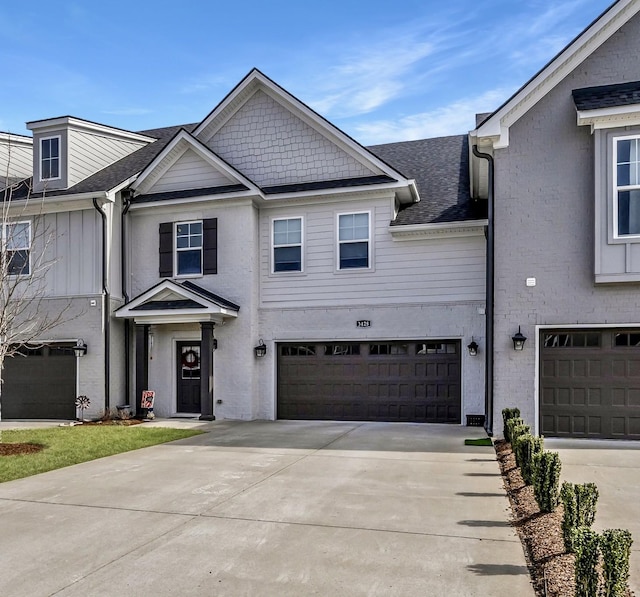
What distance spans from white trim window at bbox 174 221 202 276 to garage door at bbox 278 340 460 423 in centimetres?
332

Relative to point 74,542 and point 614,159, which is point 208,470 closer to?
point 74,542

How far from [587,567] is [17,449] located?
9.59 m

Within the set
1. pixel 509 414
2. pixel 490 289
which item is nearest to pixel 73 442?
pixel 509 414

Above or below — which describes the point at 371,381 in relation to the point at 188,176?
below

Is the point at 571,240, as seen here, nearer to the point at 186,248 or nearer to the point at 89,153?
the point at 186,248

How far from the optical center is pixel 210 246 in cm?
1440

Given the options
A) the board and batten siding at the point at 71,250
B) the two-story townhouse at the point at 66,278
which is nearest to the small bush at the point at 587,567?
the two-story townhouse at the point at 66,278

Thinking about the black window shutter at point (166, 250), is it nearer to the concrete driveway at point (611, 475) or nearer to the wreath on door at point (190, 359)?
the wreath on door at point (190, 359)

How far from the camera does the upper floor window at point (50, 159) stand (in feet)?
50.0

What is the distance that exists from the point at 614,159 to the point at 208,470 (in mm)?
9086

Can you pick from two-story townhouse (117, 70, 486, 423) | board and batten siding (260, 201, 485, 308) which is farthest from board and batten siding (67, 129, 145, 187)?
board and batten siding (260, 201, 485, 308)

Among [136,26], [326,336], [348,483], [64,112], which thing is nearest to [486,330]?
[326,336]

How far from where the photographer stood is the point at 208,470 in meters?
8.02

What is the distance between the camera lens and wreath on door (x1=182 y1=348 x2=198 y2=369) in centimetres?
1466
